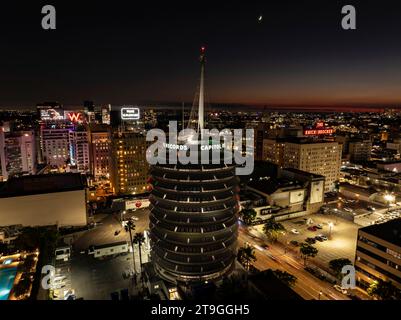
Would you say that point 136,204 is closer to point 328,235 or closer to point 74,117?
point 328,235

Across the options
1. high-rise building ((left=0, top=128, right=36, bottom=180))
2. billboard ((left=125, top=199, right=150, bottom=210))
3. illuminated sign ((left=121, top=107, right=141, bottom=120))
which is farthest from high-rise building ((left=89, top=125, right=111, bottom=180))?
billboard ((left=125, top=199, right=150, bottom=210))

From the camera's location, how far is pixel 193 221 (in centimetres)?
4838

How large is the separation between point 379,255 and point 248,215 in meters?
30.4

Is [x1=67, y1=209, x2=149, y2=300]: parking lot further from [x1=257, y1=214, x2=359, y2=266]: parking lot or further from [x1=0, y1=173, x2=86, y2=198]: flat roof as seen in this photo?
[x1=257, y1=214, x2=359, y2=266]: parking lot

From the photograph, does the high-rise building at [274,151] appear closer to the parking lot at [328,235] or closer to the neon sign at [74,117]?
the parking lot at [328,235]

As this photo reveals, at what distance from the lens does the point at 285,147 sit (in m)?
110

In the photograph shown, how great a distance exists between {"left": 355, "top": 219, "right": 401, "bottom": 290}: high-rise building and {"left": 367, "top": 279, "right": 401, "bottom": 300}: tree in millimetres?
2299

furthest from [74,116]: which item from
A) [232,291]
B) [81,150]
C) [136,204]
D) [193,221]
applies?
[232,291]

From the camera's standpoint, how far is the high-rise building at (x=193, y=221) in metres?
48.3

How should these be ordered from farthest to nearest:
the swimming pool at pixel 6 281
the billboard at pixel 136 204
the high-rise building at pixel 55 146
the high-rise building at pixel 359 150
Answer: the high-rise building at pixel 359 150 < the high-rise building at pixel 55 146 < the billboard at pixel 136 204 < the swimming pool at pixel 6 281

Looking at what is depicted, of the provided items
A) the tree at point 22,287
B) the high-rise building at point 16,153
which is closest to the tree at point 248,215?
the tree at point 22,287

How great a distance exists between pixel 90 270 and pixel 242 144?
124382mm
